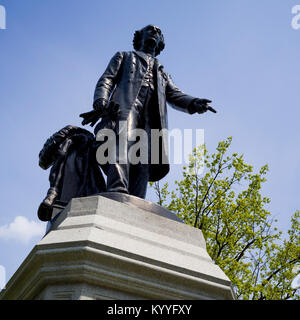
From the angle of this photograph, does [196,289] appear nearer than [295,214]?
Yes

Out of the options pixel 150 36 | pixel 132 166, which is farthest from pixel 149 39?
pixel 132 166

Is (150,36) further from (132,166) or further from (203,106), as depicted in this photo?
(132,166)

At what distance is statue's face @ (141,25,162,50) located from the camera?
20.6 feet

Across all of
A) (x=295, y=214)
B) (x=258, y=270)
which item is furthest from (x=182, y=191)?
(x=295, y=214)

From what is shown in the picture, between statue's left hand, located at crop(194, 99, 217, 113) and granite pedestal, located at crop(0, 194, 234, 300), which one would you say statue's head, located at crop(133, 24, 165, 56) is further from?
granite pedestal, located at crop(0, 194, 234, 300)

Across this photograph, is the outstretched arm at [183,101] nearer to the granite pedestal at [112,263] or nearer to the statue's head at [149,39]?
the statue's head at [149,39]

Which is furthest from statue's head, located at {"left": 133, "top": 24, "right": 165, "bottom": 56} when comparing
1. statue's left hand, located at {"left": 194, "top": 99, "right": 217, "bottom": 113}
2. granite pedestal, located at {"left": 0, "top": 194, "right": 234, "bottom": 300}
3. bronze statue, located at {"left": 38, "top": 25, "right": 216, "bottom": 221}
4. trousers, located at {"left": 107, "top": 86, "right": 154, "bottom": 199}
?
granite pedestal, located at {"left": 0, "top": 194, "right": 234, "bottom": 300}

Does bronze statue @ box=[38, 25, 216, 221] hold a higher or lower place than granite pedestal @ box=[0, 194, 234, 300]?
higher

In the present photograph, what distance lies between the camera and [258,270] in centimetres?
1230

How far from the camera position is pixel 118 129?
16.1 ft

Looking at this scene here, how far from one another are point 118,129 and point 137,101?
0.63 m
